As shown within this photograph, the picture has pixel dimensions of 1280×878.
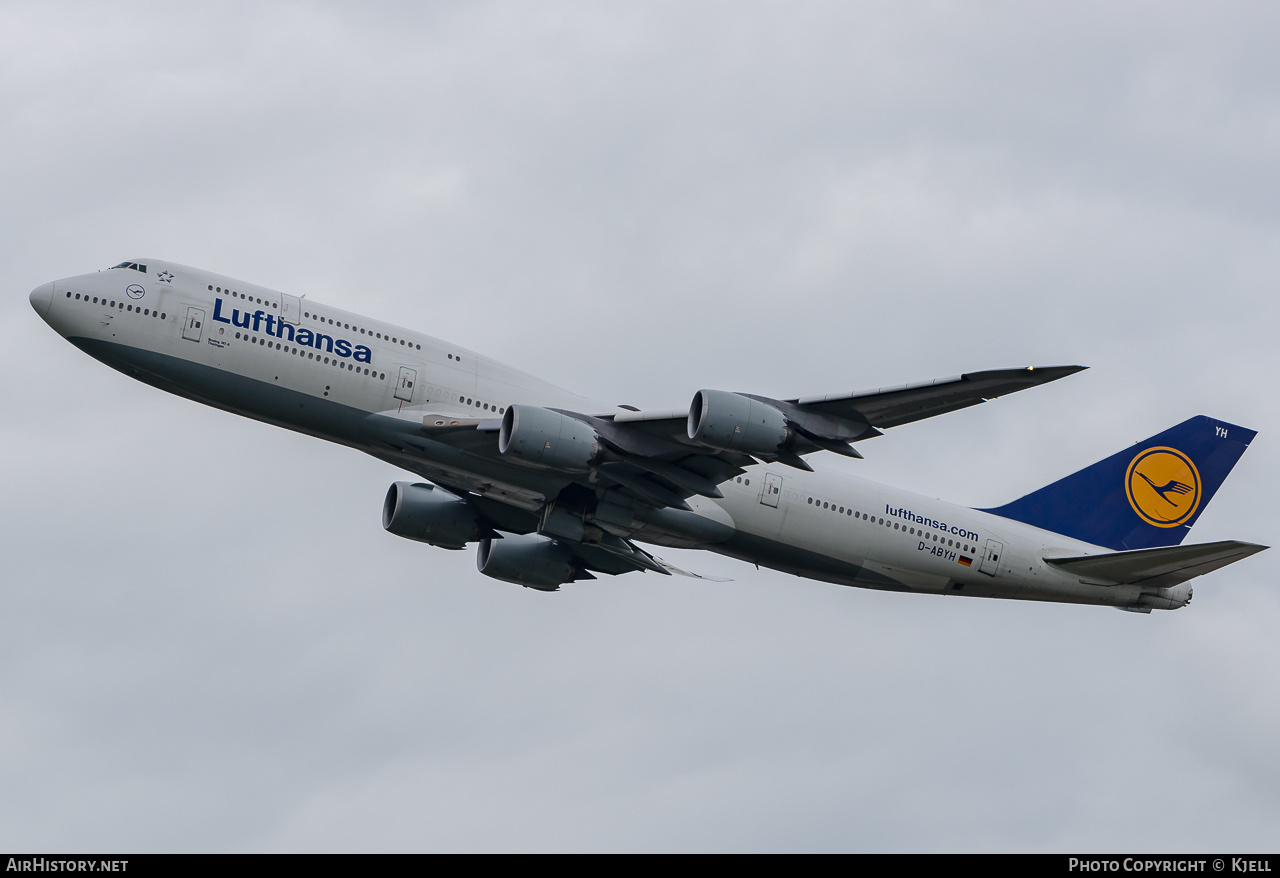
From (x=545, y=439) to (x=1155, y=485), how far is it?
925 inches

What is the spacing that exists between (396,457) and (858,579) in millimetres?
14865

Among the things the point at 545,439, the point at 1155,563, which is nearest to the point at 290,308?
the point at 545,439

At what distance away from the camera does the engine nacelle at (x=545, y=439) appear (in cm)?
3459

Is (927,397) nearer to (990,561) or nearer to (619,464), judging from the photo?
(619,464)

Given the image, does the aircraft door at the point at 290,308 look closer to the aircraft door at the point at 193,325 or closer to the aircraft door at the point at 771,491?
the aircraft door at the point at 193,325

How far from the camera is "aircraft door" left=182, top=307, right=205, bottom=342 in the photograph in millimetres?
35250

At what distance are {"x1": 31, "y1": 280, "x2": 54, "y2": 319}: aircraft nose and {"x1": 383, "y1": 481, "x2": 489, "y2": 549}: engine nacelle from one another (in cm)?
1255

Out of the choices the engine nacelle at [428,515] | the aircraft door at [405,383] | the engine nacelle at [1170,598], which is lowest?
the engine nacelle at [1170,598]

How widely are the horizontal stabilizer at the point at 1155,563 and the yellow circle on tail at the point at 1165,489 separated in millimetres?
4419

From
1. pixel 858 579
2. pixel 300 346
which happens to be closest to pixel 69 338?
pixel 300 346

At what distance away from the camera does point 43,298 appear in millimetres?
35094

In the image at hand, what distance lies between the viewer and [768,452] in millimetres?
34062

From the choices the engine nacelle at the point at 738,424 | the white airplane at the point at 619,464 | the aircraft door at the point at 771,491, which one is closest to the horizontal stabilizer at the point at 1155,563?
the white airplane at the point at 619,464
